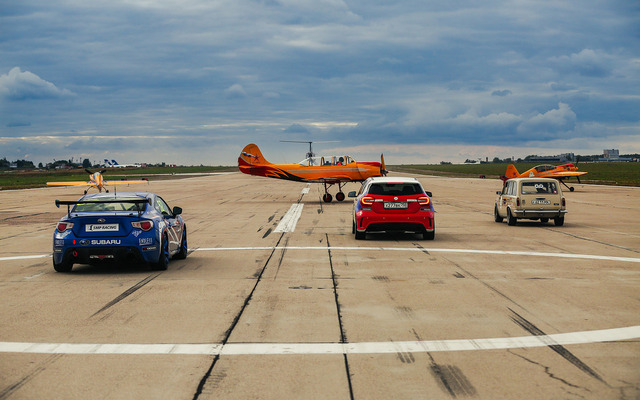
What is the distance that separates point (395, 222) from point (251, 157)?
25030 millimetres

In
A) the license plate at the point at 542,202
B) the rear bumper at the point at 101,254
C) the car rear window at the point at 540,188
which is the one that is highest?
the car rear window at the point at 540,188

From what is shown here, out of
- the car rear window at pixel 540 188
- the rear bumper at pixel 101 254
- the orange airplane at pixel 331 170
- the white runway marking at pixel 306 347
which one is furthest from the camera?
the orange airplane at pixel 331 170

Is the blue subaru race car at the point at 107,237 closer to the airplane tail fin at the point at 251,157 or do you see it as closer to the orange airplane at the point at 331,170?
the orange airplane at the point at 331,170

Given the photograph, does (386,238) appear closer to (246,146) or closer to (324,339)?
(324,339)

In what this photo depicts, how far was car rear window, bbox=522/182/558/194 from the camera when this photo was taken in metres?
21.3

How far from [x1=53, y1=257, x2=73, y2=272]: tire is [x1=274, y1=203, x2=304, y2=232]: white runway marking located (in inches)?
337

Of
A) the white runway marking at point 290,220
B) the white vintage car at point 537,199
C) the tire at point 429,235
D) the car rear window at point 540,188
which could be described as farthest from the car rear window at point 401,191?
the car rear window at point 540,188

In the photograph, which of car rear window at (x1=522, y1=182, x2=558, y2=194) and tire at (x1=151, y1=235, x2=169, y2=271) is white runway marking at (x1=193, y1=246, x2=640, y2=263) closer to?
tire at (x1=151, y1=235, x2=169, y2=271)

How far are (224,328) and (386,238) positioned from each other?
1060cm

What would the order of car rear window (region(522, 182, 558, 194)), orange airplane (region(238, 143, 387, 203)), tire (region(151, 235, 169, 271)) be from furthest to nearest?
orange airplane (region(238, 143, 387, 203)), car rear window (region(522, 182, 558, 194)), tire (region(151, 235, 169, 271))

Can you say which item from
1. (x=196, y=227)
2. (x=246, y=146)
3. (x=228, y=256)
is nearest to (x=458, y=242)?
(x=228, y=256)

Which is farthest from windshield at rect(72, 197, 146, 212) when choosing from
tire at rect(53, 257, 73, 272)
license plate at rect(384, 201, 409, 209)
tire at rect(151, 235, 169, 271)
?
license plate at rect(384, 201, 409, 209)

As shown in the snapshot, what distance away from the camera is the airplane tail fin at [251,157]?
4078 cm

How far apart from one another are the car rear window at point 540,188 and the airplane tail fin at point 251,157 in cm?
2152
